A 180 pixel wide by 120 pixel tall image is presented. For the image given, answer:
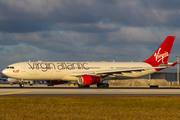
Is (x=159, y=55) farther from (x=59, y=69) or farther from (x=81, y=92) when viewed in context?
(x=81, y=92)

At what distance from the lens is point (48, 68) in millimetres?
51938

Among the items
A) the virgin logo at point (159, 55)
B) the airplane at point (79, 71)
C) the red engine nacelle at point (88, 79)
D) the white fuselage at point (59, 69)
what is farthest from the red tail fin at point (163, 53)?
the red engine nacelle at point (88, 79)

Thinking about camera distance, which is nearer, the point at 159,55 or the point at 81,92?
the point at 81,92

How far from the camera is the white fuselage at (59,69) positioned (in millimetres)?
51094

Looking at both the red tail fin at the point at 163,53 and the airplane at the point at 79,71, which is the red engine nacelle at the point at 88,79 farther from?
the red tail fin at the point at 163,53

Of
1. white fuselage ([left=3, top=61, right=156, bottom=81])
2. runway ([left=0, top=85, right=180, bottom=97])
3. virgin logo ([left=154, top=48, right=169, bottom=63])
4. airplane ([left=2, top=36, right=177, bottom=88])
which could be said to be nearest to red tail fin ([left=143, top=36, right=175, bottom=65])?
virgin logo ([left=154, top=48, right=169, bottom=63])

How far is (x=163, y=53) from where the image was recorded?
5925 cm

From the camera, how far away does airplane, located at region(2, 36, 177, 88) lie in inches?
2009

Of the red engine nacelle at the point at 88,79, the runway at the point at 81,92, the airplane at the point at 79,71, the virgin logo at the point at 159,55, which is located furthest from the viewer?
the virgin logo at the point at 159,55

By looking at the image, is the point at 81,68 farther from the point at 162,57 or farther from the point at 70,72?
the point at 162,57

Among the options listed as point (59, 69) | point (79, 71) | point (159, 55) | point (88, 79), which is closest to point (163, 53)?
point (159, 55)

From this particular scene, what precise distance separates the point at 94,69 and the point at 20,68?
14.6 m

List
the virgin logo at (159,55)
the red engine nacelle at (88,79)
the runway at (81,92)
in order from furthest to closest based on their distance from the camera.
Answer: the virgin logo at (159,55) < the red engine nacelle at (88,79) < the runway at (81,92)

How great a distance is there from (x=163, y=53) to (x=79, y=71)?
64.4 feet
